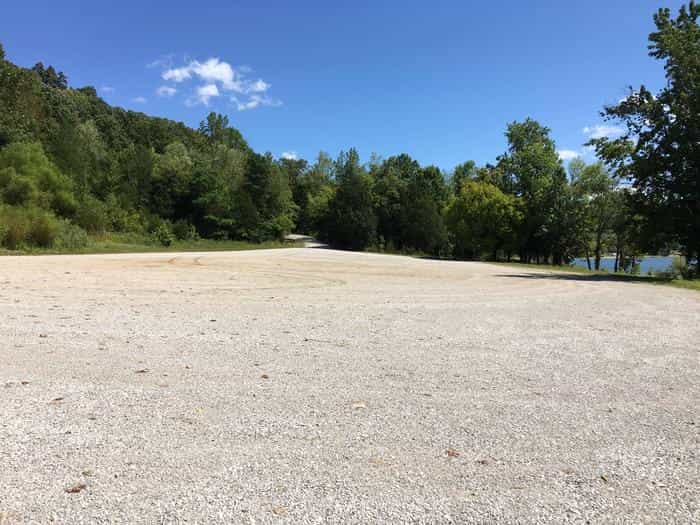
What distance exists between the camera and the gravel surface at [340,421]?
2.65 metres

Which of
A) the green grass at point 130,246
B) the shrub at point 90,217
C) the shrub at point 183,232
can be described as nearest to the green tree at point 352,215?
the green grass at point 130,246

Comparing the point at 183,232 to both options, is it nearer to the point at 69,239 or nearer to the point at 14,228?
the point at 69,239

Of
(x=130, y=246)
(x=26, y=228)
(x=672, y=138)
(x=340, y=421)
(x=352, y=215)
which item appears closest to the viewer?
(x=340, y=421)

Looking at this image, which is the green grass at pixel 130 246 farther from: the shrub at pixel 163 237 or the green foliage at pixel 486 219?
the green foliage at pixel 486 219

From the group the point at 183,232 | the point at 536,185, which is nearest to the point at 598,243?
the point at 536,185

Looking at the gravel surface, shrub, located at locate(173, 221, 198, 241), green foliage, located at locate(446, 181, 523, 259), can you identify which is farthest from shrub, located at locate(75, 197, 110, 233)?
the gravel surface

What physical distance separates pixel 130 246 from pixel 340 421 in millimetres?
38432

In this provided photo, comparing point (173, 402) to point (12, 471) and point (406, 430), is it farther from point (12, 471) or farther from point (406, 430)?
point (406, 430)

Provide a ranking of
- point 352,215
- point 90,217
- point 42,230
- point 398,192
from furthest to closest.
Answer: point 398,192, point 352,215, point 90,217, point 42,230

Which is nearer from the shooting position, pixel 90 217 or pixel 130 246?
pixel 130 246

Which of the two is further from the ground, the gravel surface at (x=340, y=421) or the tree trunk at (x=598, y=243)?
the tree trunk at (x=598, y=243)

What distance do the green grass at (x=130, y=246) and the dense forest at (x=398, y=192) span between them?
0.94 meters

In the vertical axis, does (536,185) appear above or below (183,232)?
above

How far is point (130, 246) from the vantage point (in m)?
37.8
